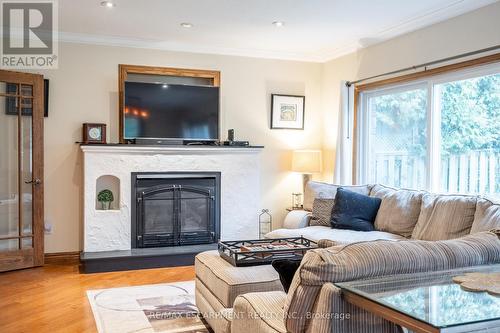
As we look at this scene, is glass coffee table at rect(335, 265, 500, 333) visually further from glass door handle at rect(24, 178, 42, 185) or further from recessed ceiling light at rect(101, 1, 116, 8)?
glass door handle at rect(24, 178, 42, 185)

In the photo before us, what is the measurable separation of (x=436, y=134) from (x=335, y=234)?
4.63ft

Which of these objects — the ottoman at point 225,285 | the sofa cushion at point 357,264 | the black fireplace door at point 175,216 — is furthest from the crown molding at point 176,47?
the sofa cushion at point 357,264

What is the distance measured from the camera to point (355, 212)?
4543 millimetres

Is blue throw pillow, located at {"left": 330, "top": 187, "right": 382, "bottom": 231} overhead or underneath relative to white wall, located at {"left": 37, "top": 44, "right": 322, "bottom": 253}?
underneath

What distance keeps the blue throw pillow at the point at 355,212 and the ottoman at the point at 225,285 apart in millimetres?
1746

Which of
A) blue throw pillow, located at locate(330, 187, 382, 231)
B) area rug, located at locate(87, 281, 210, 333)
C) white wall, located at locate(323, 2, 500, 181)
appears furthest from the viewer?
blue throw pillow, located at locate(330, 187, 382, 231)

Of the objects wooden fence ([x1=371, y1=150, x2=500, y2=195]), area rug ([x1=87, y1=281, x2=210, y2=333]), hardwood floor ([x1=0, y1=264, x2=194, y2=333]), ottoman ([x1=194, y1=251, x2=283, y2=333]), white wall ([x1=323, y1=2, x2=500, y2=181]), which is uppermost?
white wall ([x1=323, y1=2, x2=500, y2=181])

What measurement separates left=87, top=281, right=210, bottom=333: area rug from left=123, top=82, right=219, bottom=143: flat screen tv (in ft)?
6.11

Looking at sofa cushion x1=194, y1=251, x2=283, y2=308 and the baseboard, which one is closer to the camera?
sofa cushion x1=194, y1=251, x2=283, y2=308

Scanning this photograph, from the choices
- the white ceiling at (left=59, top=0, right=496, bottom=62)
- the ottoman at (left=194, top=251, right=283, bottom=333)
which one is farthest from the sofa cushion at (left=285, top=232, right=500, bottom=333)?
the white ceiling at (left=59, top=0, right=496, bottom=62)

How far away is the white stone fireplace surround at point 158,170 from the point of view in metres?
5.07

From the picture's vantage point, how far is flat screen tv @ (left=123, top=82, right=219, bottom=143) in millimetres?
5301

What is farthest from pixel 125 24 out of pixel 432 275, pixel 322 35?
pixel 432 275

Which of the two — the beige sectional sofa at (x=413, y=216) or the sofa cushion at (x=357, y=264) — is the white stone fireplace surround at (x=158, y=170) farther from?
the sofa cushion at (x=357, y=264)
